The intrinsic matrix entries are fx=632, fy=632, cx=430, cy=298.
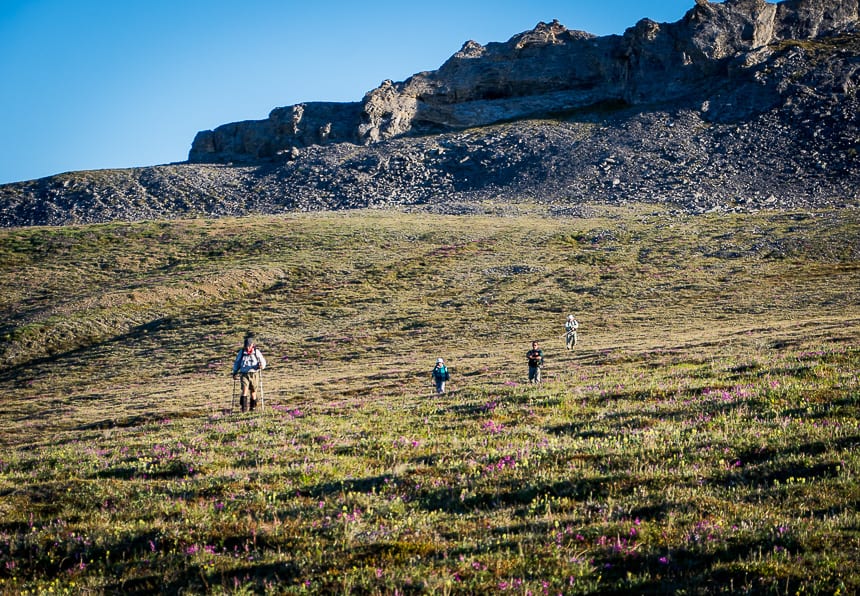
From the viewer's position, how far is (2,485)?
1174 centimetres

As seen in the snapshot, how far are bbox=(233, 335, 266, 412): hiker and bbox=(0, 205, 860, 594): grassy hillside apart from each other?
1.50m

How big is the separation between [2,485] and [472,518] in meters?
9.24

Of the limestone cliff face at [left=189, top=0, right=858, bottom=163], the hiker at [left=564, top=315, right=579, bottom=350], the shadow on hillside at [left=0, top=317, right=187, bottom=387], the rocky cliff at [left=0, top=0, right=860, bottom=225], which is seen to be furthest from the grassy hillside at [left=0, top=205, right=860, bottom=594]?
the limestone cliff face at [left=189, top=0, right=858, bottom=163]

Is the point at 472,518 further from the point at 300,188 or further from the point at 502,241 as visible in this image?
the point at 300,188

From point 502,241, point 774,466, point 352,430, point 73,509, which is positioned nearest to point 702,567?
point 774,466

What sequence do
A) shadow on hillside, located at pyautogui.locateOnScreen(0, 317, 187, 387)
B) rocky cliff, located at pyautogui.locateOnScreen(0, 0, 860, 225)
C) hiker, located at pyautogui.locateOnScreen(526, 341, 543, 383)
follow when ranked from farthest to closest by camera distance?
1. rocky cliff, located at pyautogui.locateOnScreen(0, 0, 860, 225)
2. shadow on hillside, located at pyautogui.locateOnScreen(0, 317, 187, 387)
3. hiker, located at pyautogui.locateOnScreen(526, 341, 543, 383)

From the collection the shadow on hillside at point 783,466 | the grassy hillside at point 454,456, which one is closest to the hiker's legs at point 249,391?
the grassy hillside at point 454,456

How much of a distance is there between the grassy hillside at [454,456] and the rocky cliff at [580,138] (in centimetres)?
5897

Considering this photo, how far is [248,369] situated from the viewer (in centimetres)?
2258

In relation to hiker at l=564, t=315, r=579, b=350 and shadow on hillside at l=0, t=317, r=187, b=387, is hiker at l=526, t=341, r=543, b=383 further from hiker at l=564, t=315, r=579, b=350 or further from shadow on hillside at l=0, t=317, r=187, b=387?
shadow on hillside at l=0, t=317, r=187, b=387

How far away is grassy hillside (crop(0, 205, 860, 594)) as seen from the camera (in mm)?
6688

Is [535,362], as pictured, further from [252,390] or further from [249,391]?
[249,391]

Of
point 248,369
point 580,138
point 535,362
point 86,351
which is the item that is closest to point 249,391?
point 248,369

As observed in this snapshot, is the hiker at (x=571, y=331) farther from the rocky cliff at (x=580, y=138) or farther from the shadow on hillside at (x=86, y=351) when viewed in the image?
the rocky cliff at (x=580, y=138)
